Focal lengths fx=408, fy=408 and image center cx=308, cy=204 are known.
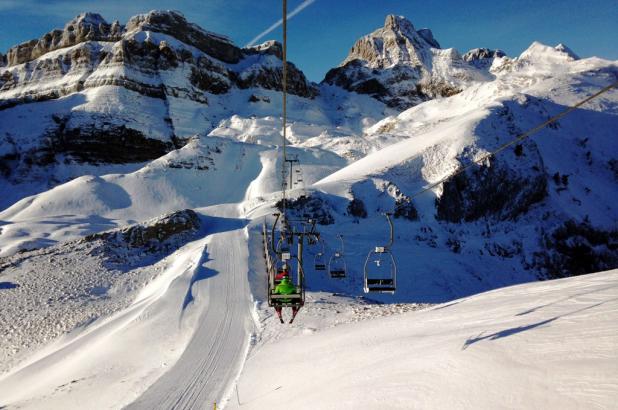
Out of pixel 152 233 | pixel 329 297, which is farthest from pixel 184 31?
pixel 329 297

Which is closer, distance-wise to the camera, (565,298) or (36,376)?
(565,298)

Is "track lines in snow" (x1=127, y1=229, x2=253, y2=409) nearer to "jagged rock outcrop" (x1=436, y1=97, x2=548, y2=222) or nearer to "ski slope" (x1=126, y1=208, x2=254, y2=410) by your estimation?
"ski slope" (x1=126, y1=208, x2=254, y2=410)

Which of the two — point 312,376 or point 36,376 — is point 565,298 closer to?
point 312,376

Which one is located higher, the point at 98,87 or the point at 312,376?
the point at 98,87

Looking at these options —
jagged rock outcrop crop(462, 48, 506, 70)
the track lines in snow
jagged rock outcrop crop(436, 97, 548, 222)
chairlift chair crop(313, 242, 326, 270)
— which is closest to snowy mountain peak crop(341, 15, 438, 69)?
jagged rock outcrop crop(462, 48, 506, 70)

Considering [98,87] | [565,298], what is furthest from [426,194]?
[98,87]

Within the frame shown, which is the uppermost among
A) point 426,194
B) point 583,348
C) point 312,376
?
point 426,194

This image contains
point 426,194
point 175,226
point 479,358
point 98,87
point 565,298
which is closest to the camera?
point 479,358
